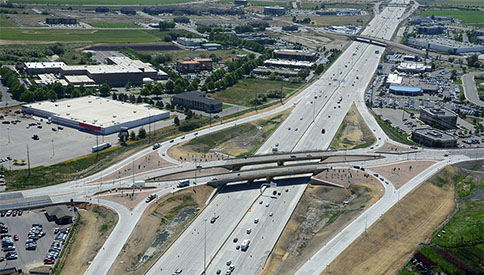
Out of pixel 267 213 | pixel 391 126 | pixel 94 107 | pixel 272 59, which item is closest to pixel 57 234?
pixel 267 213

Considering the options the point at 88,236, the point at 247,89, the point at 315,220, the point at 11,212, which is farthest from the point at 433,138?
the point at 11,212

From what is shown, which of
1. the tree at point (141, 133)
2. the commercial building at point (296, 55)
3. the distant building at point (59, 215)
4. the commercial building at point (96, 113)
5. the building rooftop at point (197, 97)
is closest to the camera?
the distant building at point (59, 215)

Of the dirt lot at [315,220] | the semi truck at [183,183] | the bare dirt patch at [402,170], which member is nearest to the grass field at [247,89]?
the bare dirt patch at [402,170]

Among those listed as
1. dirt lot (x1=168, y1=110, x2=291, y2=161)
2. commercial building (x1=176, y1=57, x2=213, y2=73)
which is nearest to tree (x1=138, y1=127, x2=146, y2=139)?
dirt lot (x1=168, y1=110, x2=291, y2=161)

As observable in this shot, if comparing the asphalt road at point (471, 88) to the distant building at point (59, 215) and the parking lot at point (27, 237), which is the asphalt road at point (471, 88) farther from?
the parking lot at point (27, 237)

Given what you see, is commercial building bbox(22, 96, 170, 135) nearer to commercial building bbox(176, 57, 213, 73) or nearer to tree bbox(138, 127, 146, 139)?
tree bbox(138, 127, 146, 139)

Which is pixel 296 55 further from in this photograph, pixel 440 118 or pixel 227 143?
pixel 227 143
